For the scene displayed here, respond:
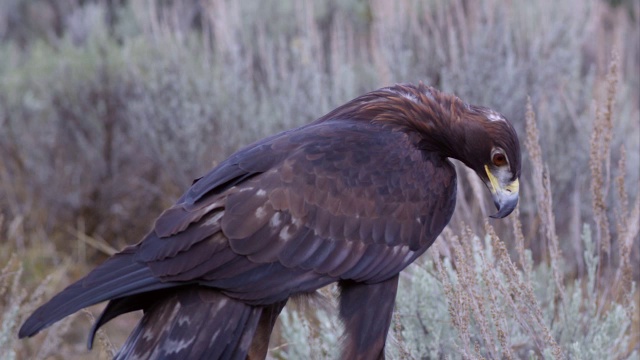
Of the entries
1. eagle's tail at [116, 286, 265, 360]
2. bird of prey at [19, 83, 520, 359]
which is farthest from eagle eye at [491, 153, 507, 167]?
eagle's tail at [116, 286, 265, 360]

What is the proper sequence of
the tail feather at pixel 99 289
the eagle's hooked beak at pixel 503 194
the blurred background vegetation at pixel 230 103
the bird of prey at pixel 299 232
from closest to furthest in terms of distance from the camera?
the tail feather at pixel 99 289
the bird of prey at pixel 299 232
the eagle's hooked beak at pixel 503 194
the blurred background vegetation at pixel 230 103

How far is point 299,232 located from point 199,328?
1.24 feet

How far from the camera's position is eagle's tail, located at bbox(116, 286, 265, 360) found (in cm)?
259

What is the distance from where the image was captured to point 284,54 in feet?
17.9

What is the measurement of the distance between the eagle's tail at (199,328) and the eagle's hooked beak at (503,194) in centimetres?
75

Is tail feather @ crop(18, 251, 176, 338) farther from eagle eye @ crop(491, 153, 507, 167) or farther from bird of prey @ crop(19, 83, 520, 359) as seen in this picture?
eagle eye @ crop(491, 153, 507, 167)

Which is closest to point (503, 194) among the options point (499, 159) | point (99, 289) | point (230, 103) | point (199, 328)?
point (499, 159)

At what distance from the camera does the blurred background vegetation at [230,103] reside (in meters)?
5.04

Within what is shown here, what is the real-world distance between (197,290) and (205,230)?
170mm

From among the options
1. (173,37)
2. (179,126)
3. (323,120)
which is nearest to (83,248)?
(179,126)

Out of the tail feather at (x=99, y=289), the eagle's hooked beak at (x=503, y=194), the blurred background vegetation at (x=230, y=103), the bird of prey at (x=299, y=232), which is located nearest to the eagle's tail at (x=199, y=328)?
the bird of prey at (x=299, y=232)

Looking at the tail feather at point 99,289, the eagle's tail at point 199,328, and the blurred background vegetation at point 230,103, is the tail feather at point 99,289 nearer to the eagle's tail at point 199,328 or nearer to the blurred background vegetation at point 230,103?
the eagle's tail at point 199,328

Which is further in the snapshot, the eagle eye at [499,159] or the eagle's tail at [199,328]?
the eagle eye at [499,159]

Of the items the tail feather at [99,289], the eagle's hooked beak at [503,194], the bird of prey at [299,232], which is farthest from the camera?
the eagle's hooked beak at [503,194]
